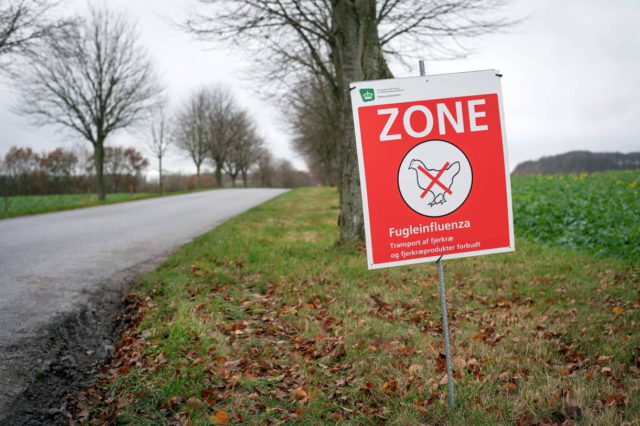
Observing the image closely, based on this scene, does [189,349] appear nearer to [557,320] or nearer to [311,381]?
[311,381]

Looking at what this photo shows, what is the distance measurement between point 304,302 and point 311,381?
71.8 inches

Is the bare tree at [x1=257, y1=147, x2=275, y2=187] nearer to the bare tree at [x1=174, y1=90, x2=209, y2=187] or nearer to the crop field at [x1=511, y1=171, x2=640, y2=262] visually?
the bare tree at [x1=174, y1=90, x2=209, y2=187]

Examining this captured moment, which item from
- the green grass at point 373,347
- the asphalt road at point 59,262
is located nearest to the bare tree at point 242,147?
the asphalt road at point 59,262

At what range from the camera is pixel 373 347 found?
380cm

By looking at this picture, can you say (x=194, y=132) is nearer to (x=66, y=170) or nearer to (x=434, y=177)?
(x=66, y=170)

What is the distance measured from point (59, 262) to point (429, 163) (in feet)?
21.7

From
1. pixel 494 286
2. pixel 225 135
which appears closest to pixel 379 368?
pixel 494 286

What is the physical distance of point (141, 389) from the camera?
3164mm

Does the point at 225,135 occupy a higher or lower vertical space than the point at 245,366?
higher

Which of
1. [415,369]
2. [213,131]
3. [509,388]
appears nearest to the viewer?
[509,388]

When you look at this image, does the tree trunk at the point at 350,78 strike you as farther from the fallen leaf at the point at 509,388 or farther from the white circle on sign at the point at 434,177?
the fallen leaf at the point at 509,388

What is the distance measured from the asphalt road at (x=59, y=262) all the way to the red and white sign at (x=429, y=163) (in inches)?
119

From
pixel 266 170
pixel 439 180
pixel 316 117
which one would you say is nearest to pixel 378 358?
pixel 439 180

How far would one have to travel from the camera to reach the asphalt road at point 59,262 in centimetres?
399
